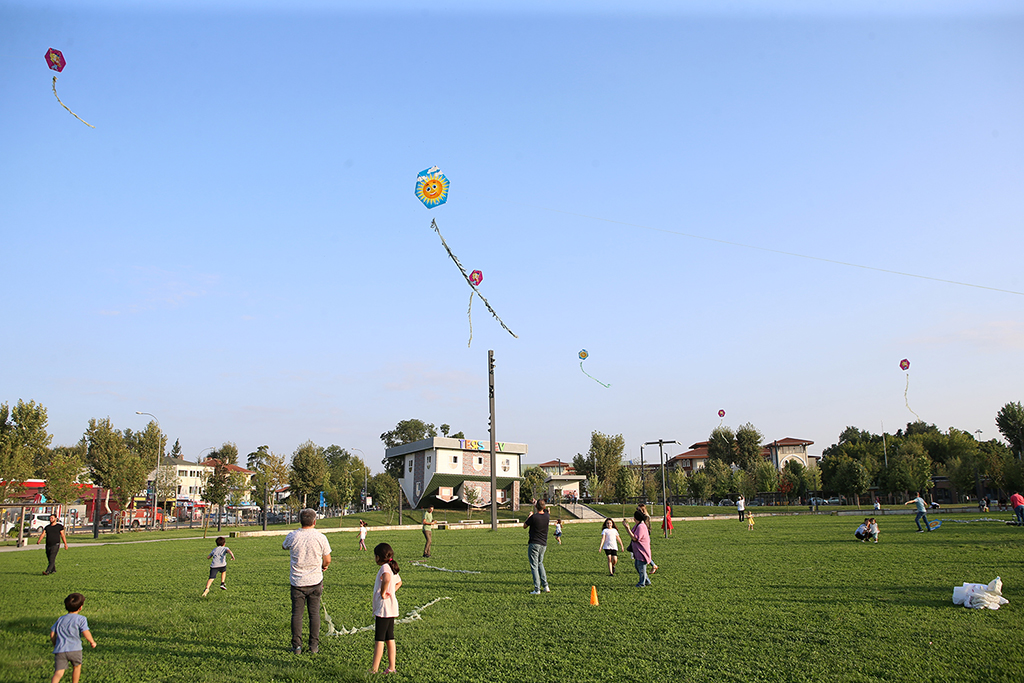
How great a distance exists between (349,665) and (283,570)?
12.6 meters

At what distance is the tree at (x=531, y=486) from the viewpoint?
271 ft

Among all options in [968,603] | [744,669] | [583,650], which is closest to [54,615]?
[583,650]

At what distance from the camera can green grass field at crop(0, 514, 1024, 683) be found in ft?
25.6

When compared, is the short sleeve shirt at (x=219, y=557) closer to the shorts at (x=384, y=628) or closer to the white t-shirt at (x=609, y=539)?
the shorts at (x=384, y=628)

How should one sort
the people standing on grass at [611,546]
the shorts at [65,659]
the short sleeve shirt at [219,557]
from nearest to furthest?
1. the shorts at [65,659]
2. the short sleeve shirt at [219,557]
3. the people standing on grass at [611,546]

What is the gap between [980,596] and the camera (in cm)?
1056

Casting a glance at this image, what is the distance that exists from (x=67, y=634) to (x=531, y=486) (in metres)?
77.4

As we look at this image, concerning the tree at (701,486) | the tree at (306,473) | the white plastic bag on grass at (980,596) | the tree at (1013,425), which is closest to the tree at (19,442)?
the tree at (306,473)

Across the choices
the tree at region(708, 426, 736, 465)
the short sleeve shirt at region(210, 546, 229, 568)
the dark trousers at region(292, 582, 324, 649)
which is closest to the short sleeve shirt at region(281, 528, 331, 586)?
the dark trousers at region(292, 582, 324, 649)

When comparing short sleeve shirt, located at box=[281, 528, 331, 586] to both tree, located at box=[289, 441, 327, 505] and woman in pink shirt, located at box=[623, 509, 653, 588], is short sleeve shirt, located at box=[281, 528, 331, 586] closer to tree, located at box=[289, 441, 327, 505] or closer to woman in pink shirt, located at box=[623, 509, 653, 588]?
woman in pink shirt, located at box=[623, 509, 653, 588]

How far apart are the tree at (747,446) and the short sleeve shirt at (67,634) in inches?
3820

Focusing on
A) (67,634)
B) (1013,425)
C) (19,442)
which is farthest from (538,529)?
(1013,425)

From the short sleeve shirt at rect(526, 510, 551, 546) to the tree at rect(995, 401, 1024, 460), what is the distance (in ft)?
272

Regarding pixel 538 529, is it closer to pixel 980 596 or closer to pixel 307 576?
pixel 307 576
